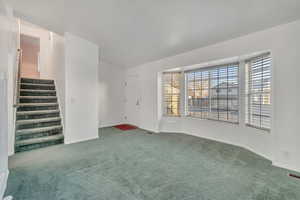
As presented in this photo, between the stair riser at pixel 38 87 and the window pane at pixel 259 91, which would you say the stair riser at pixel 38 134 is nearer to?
the stair riser at pixel 38 87

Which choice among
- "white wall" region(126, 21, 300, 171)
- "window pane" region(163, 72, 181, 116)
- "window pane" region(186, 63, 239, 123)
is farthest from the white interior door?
"white wall" region(126, 21, 300, 171)

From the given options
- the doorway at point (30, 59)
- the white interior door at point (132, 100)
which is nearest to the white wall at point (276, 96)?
the white interior door at point (132, 100)

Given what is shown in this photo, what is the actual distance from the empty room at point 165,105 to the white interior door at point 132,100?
407 mm

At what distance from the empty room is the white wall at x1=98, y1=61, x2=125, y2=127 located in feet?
2.41

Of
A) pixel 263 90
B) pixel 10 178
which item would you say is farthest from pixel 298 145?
pixel 10 178

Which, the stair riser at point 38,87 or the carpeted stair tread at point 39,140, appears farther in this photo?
the stair riser at point 38,87

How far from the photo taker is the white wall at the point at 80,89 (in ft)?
12.3

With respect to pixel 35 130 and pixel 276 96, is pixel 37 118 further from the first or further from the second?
pixel 276 96

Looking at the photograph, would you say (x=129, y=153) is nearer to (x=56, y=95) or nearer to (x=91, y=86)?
(x=91, y=86)

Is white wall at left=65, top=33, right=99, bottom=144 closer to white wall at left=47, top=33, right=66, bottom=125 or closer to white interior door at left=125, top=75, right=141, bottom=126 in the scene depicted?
white wall at left=47, top=33, right=66, bottom=125

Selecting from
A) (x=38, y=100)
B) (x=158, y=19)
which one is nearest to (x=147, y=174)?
(x=158, y=19)

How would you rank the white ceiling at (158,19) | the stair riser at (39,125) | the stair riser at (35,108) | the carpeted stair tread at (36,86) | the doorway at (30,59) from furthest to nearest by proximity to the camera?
the doorway at (30,59) → the carpeted stair tread at (36,86) → the stair riser at (35,108) → the stair riser at (39,125) → the white ceiling at (158,19)

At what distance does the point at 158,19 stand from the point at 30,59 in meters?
7.00

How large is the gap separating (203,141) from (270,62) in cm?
231
